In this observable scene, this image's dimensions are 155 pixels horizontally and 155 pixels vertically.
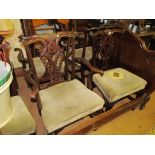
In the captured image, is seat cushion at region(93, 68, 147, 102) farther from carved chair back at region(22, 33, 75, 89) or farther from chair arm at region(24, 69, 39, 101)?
chair arm at region(24, 69, 39, 101)

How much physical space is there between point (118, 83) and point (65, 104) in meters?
0.64

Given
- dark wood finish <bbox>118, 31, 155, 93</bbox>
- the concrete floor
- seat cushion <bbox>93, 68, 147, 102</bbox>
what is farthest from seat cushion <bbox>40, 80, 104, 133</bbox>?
dark wood finish <bbox>118, 31, 155, 93</bbox>

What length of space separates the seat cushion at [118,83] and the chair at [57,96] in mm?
196

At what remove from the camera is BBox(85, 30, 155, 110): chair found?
70.6 inches

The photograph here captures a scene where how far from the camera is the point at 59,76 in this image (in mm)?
1769

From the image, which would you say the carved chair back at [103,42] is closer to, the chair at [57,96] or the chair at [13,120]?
the chair at [57,96]

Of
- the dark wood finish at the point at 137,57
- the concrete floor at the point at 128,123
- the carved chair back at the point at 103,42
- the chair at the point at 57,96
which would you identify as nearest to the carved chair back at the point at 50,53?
the chair at the point at 57,96

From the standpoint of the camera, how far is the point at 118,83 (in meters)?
1.84

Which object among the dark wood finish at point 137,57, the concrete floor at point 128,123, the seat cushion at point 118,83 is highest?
the dark wood finish at point 137,57

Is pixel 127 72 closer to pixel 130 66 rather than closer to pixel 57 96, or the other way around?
pixel 130 66

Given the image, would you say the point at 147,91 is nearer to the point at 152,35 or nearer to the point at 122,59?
the point at 122,59

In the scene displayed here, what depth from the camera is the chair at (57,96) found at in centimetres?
139

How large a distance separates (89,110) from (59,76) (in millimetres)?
474
